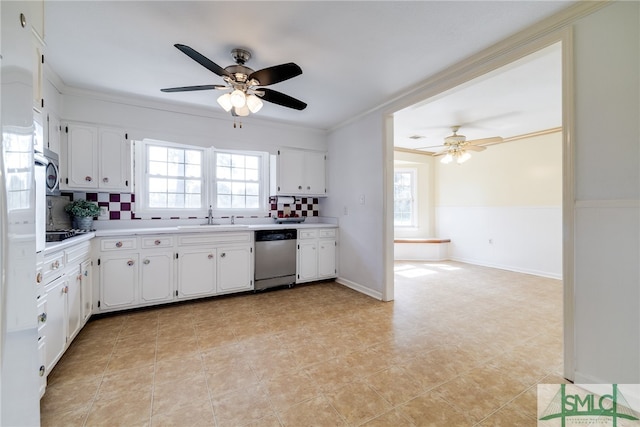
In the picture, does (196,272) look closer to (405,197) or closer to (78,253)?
(78,253)

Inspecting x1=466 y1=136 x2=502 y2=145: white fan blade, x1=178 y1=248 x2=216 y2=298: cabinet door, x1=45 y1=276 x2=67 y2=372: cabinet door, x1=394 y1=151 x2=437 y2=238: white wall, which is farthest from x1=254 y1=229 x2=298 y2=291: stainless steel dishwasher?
x1=394 y1=151 x2=437 y2=238: white wall

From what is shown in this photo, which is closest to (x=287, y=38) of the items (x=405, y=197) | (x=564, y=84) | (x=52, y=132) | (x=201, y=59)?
(x=201, y=59)

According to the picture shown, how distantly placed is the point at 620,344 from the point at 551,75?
8.23 ft

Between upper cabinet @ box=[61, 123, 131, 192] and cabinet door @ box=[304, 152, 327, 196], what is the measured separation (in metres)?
2.34

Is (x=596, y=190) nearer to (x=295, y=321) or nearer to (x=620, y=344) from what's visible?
(x=620, y=344)

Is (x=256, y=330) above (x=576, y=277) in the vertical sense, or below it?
below

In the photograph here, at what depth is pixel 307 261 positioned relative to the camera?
398cm

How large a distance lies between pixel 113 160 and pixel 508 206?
6.32 m

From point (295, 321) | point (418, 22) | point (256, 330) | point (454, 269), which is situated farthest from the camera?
point (454, 269)

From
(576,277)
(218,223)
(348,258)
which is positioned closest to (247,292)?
(218,223)

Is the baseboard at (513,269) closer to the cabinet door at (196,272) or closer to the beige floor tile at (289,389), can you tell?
the beige floor tile at (289,389)

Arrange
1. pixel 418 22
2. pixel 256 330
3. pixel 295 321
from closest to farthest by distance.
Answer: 1. pixel 418 22
2. pixel 256 330
3. pixel 295 321

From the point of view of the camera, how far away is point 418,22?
1.91 metres

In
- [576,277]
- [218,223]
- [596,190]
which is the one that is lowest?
[576,277]
